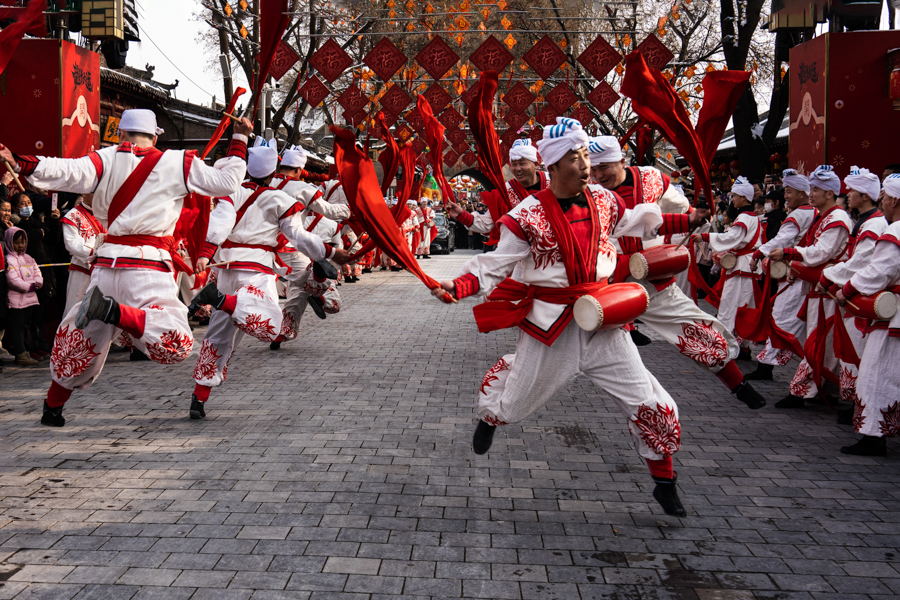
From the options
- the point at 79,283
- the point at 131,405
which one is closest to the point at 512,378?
the point at 131,405

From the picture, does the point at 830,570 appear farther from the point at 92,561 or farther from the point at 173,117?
the point at 173,117

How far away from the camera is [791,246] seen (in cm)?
744

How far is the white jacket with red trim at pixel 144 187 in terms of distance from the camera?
5.21 metres

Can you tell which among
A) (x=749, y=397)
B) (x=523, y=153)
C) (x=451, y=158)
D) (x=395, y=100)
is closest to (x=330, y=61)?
(x=395, y=100)

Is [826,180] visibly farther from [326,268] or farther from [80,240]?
[80,240]

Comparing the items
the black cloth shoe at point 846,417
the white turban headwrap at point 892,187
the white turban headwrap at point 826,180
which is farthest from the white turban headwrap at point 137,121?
the black cloth shoe at point 846,417

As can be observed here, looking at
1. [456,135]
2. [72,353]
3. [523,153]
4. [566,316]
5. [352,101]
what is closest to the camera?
[566,316]

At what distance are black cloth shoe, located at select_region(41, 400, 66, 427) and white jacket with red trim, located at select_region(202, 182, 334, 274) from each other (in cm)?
167

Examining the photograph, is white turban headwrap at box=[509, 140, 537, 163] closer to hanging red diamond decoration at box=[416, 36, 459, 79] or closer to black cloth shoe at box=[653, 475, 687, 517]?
black cloth shoe at box=[653, 475, 687, 517]

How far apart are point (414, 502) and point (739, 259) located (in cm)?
571

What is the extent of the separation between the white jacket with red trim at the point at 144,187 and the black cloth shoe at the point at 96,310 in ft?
1.01

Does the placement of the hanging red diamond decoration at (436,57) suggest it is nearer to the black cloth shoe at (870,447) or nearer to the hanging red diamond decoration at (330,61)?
the hanging red diamond decoration at (330,61)

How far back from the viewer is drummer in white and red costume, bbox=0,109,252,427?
524 cm

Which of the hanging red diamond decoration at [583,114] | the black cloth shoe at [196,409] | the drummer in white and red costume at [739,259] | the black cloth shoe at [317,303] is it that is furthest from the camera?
the hanging red diamond decoration at [583,114]
